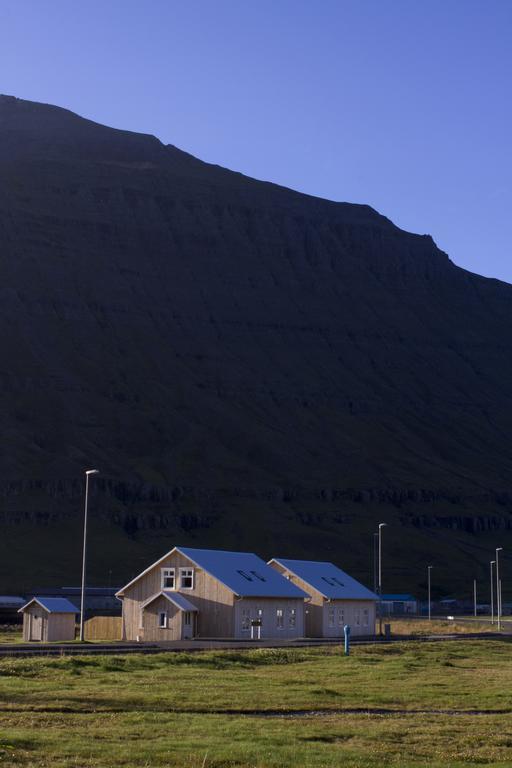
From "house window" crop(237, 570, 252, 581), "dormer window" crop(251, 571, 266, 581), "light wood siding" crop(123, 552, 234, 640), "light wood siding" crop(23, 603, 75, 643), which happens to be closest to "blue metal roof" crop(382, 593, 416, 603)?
"dormer window" crop(251, 571, 266, 581)

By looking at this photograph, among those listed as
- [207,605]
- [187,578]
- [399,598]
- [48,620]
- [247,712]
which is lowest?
[247,712]

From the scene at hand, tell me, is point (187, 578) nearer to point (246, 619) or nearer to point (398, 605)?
point (246, 619)

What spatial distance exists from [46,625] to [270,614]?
1087cm

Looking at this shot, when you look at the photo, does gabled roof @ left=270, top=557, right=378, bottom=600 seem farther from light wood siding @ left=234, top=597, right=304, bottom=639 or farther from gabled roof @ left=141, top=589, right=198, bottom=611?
gabled roof @ left=141, top=589, right=198, bottom=611

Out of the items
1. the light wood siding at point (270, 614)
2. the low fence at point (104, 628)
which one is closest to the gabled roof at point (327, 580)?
the light wood siding at point (270, 614)

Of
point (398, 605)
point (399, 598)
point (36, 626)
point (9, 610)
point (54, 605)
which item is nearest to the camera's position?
point (36, 626)

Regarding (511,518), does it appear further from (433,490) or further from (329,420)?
(329,420)

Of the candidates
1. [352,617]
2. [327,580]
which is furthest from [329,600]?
[327,580]

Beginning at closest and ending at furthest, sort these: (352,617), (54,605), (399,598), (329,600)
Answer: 1. (54,605)
2. (329,600)
3. (352,617)
4. (399,598)

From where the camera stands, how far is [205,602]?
57.2 metres

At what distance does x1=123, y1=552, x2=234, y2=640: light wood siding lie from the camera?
5656cm

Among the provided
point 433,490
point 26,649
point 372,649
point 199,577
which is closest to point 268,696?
point 26,649

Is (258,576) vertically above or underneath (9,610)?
above

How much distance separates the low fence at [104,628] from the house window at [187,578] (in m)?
3.46
